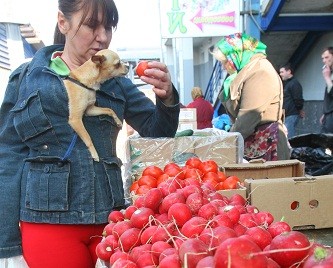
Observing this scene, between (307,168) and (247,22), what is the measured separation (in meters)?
3.29

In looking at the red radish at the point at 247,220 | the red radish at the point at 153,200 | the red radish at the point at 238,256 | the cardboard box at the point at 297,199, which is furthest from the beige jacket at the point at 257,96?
the red radish at the point at 238,256

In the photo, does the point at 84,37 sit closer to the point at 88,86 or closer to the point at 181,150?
the point at 88,86

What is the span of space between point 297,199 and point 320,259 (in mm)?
1290

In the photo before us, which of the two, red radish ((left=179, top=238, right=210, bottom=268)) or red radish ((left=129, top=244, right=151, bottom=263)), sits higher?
red radish ((left=179, top=238, right=210, bottom=268))

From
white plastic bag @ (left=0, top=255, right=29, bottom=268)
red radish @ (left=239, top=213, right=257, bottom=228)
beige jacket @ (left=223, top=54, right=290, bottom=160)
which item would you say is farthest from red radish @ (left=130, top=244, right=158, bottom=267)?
beige jacket @ (left=223, top=54, right=290, bottom=160)

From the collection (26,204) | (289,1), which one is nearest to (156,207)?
(26,204)

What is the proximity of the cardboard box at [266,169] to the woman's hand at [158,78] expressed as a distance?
97 cm

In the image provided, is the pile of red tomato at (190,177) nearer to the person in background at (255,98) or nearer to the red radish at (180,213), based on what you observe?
the red radish at (180,213)

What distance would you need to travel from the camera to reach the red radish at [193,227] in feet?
3.80

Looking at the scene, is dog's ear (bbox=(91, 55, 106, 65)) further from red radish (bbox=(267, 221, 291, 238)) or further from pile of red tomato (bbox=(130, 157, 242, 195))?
red radish (bbox=(267, 221, 291, 238))

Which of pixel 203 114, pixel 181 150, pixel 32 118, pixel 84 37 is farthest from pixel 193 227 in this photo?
pixel 203 114

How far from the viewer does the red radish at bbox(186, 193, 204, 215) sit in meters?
1.36

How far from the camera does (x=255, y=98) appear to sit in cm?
330

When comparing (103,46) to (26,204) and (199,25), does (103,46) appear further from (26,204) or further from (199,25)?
(199,25)
